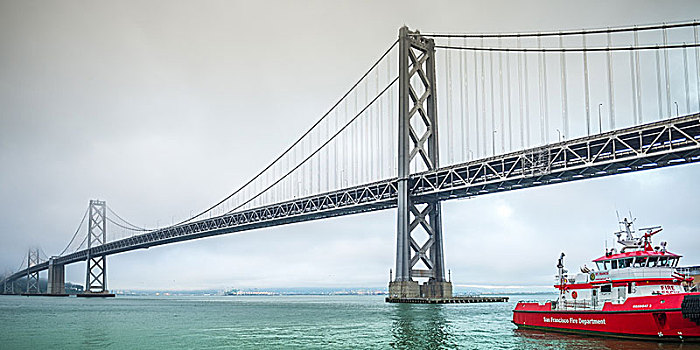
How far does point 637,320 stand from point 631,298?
3.04 ft

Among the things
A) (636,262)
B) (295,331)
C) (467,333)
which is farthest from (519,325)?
(295,331)

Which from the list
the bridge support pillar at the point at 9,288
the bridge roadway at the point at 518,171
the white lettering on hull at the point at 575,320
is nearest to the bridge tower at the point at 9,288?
the bridge support pillar at the point at 9,288

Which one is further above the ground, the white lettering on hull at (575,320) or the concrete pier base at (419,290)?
the white lettering on hull at (575,320)

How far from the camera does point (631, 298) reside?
26062 mm

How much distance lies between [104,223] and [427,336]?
125 metres

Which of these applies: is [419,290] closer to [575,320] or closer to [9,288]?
[575,320]

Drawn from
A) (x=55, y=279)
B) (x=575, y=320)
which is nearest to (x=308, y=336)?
(x=575, y=320)

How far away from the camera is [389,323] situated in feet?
131

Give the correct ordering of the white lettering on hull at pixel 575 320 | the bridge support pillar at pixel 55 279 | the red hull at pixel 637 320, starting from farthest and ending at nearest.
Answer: the bridge support pillar at pixel 55 279, the white lettering on hull at pixel 575 320, the red hull at pixel 637 320

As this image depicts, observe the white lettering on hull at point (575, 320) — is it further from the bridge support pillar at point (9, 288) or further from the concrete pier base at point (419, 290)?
A: the bridge support pillar at point (9, 288)

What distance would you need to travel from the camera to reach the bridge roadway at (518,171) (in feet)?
148

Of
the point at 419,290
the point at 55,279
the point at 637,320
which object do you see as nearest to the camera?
the point at 637,320

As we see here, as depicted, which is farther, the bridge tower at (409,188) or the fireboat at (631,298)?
the bridge tower at (409,188)

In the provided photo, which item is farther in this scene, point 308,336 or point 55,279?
point 55,279
